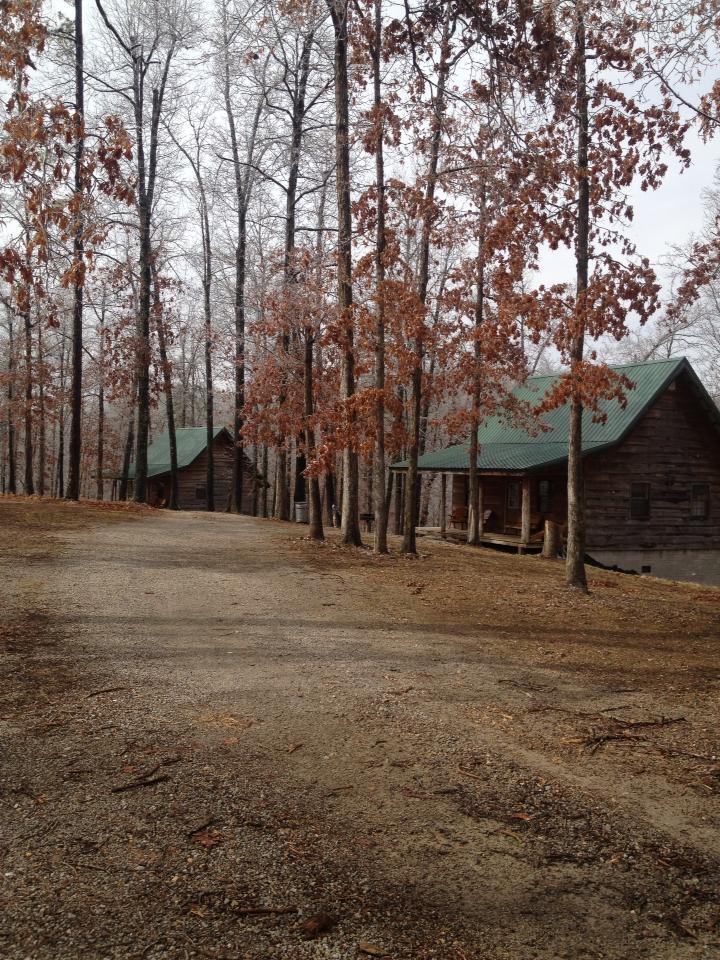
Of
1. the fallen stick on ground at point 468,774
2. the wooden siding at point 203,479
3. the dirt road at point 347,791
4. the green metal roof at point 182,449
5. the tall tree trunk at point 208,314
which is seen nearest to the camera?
the dirt road at point 347,791

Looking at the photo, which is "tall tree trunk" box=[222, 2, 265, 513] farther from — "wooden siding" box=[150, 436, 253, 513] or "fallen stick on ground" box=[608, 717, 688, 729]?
"fallen stick on ground" box=[608, 717, 688, 729]

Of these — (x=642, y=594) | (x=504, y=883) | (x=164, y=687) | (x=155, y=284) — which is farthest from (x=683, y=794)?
(x=155, y=284)

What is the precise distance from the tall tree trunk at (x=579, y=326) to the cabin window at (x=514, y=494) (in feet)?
52.4

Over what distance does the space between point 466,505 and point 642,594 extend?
17.6 metres

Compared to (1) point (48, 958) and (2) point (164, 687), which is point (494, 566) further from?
(1) point (48, 958)

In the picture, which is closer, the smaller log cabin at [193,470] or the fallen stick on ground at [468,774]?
the fallen stick on ground at [468,774]

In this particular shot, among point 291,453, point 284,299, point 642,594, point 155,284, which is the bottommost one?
point 642,594

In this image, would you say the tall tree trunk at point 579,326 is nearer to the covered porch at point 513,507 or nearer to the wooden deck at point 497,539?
the covered porch at point 513,507

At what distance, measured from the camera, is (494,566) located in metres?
15.7

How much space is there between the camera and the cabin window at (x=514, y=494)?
28.3 metres

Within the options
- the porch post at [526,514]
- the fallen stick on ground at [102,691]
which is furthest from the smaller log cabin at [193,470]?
the fallen stick on ground at [102,691]

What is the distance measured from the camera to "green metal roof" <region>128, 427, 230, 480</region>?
4300 cm

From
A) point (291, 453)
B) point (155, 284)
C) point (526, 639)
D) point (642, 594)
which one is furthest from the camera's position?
point (155, 284)

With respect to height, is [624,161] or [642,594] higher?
[624,161]
